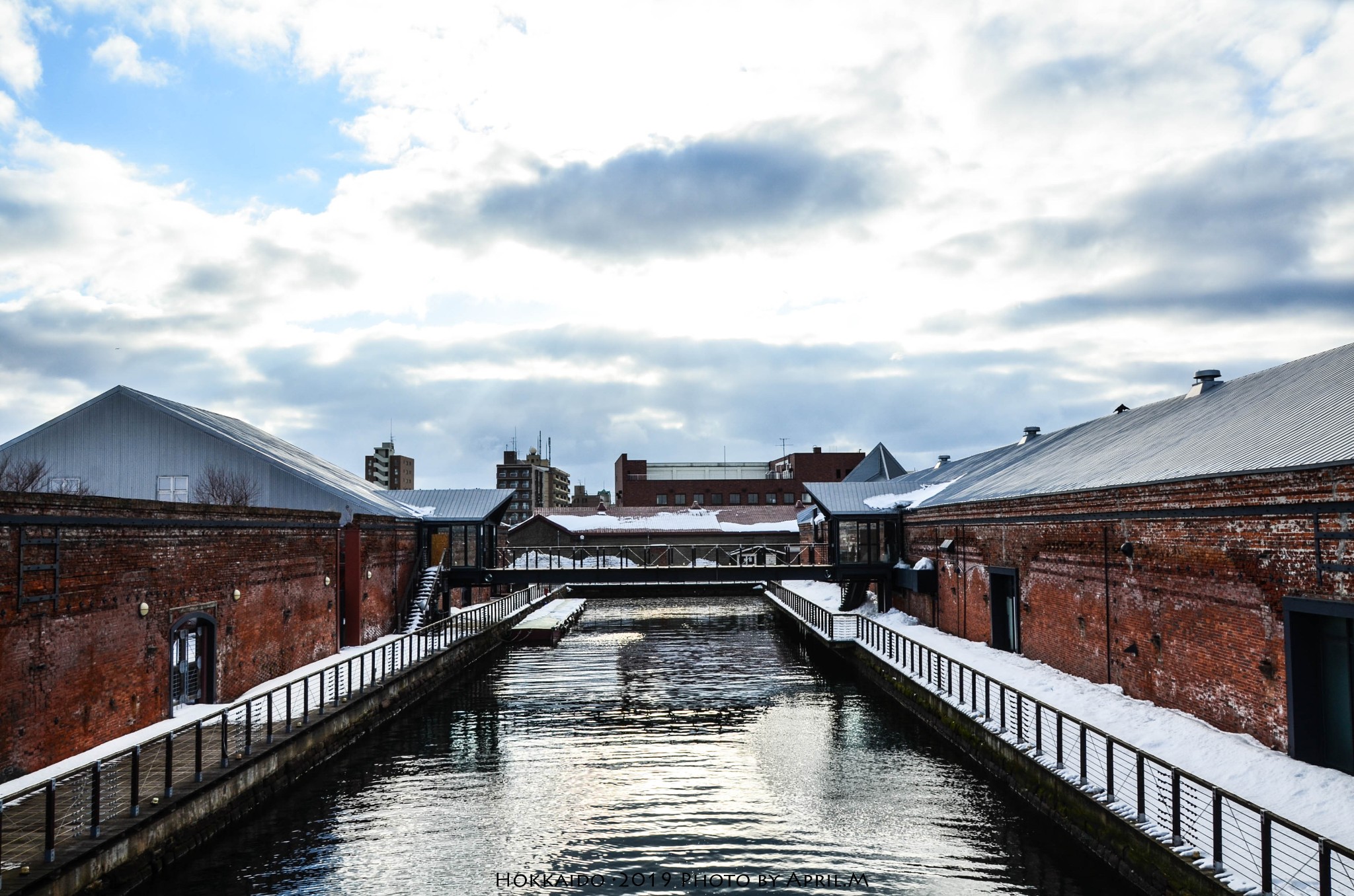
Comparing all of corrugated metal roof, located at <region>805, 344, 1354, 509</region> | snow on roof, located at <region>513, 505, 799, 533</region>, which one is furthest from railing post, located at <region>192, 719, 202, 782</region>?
snow on roof, located at <region>513, 505, 799, 533</region>

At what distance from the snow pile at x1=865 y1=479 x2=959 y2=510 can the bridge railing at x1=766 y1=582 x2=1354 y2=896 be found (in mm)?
19141

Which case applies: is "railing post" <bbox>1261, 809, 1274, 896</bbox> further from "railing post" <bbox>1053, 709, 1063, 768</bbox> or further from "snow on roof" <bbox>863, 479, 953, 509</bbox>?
"snow on roof" <bbox>863, 479, 953, 509</bbox>

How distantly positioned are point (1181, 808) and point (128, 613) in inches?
656

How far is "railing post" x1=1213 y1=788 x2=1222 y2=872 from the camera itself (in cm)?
959

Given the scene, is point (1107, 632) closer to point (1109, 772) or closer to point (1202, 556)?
point (1202, 556)

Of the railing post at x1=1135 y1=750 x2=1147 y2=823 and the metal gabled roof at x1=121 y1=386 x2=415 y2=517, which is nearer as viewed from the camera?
the railing post at x1=1135 y1=750 x2=1147 y2=823

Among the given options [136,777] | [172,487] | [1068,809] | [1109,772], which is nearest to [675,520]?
[172,487]

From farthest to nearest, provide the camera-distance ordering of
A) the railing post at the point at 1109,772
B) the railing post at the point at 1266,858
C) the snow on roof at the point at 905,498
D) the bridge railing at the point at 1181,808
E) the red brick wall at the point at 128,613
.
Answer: the snow on roof at the point at 905,498 → the red brick wall at the point at 128,613 → the railing post at the point at 1109,772 → the bridge railing at the point at 1181,808 → the railing post at the point at 1266,858

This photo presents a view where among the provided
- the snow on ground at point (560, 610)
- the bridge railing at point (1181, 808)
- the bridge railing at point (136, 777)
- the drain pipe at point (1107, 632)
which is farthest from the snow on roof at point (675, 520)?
the bridge railing at point (1181, 808)

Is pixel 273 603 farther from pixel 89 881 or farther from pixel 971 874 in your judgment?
pixel 971 874

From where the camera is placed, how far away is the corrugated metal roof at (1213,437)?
1511cm

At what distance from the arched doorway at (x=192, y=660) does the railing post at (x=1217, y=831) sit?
682 inches

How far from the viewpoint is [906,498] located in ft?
129

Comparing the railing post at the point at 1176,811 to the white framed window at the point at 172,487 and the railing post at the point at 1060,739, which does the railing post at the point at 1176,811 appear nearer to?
the railing post at the point at 1060,739
